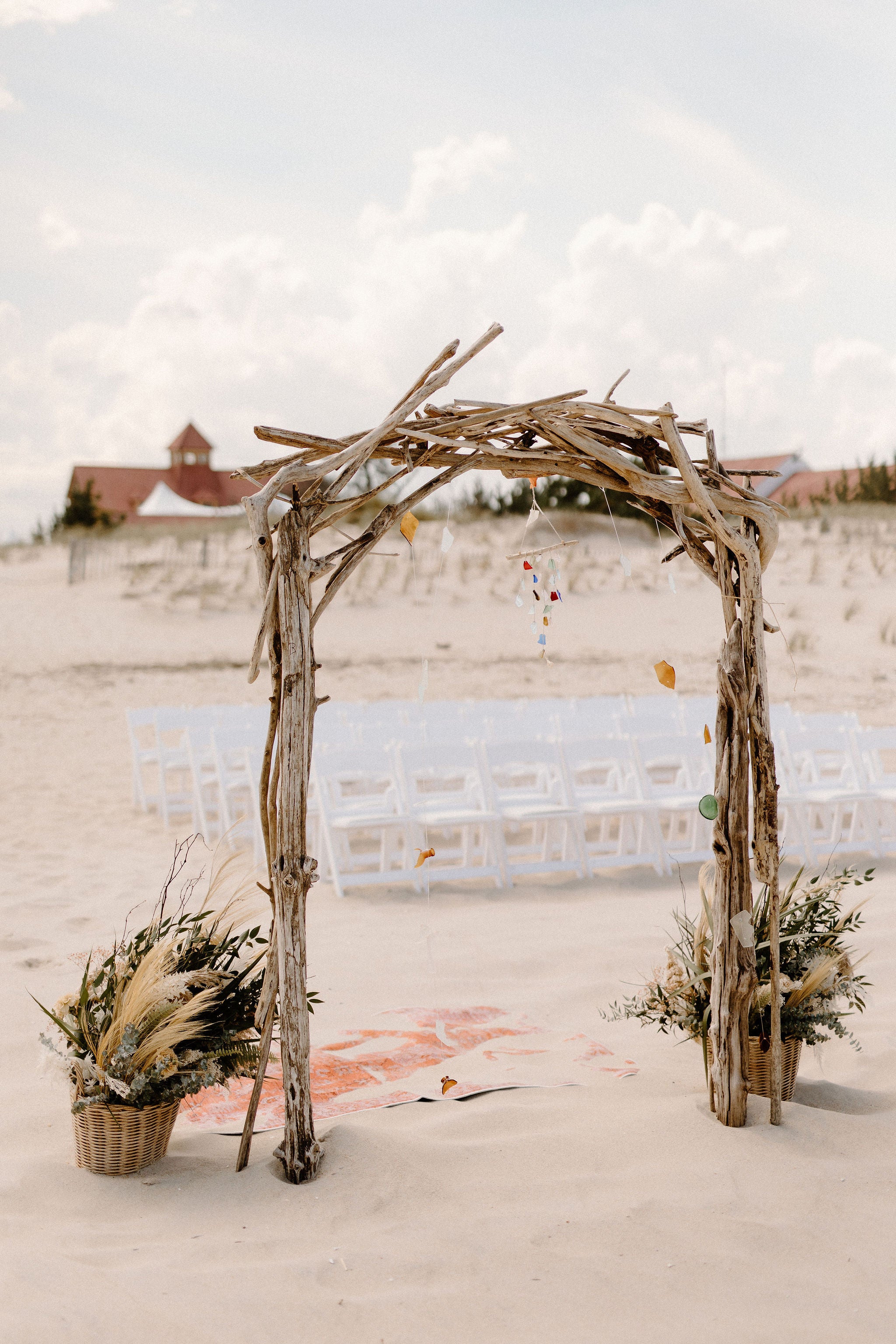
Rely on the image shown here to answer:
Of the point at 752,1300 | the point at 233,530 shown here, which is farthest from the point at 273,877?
the point at 233,530

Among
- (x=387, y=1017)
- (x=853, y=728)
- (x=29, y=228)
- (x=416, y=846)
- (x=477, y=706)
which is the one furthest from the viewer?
(x=29, y=228)

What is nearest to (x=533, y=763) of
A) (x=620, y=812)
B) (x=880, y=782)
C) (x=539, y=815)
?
(x=620, y=812)

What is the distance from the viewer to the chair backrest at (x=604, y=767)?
7926 mm

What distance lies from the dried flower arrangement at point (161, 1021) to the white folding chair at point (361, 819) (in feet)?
11.4

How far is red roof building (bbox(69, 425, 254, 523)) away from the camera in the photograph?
49.5 metres

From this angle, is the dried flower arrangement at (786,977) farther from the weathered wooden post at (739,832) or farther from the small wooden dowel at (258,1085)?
the small wooden dowel at (258,1085)

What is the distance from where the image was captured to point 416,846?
7520 millimetres

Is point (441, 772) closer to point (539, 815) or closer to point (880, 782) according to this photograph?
point (539, 815)

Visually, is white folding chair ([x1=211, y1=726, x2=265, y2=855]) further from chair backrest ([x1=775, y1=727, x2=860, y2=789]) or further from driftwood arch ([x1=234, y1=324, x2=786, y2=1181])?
driftwood arch ([x1=234, y1=324, x2=786, y2=1181])

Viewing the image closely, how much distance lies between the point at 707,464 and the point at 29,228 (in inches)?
606

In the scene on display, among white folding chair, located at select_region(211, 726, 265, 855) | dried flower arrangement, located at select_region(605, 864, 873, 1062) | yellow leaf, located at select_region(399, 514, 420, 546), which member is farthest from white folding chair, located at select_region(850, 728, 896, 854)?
yellow leaf, located at select_region(399, 514, 420, 546)

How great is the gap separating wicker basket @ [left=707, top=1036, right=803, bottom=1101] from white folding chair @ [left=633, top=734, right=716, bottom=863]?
3.62m

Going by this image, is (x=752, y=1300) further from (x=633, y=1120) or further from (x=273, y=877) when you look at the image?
(x=273, y=877)

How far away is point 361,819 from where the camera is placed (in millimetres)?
7094
